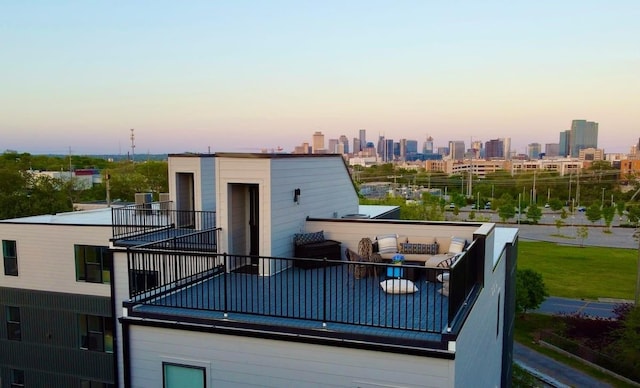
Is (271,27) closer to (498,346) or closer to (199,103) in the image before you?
(199,103)

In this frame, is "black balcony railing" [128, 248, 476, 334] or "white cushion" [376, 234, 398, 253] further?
"white cushion" [376, 234, 398, 253]

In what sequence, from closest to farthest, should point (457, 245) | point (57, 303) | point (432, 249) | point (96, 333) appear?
point (457, 245)
point (432, 249)
point (96, 333)
point (57, 303)

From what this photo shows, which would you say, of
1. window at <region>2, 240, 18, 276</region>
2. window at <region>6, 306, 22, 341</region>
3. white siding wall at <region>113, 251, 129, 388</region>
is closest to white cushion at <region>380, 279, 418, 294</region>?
white siding wall at <region>113, 251, 129, 388</region>

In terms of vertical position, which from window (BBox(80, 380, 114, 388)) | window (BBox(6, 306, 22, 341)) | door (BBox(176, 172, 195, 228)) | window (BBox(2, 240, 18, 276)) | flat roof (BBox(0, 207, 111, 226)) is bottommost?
window (BBox(80, 380, 114, 388))

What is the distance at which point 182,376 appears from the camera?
757cm

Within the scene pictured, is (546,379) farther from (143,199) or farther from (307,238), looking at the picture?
(143,199)

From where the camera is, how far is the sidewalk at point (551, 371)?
73.9 ft

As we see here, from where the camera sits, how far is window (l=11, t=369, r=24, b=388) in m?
19.4

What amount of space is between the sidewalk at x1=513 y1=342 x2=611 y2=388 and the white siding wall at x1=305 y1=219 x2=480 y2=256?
14.7m

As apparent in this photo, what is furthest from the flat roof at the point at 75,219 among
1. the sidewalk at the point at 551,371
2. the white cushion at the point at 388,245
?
the sidewalk at the point at 551,371

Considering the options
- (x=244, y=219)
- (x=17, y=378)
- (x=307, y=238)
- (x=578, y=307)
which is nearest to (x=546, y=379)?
(x=578, y=307)

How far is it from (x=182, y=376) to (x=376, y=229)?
606cm

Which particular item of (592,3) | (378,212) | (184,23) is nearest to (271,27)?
(184,23)

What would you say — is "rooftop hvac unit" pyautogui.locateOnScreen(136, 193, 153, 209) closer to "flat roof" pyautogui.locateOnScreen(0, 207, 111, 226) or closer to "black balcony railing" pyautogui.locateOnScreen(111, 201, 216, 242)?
"black balcony railing" pyautogui.locateOnScreen(111, 201, 216, 242)
